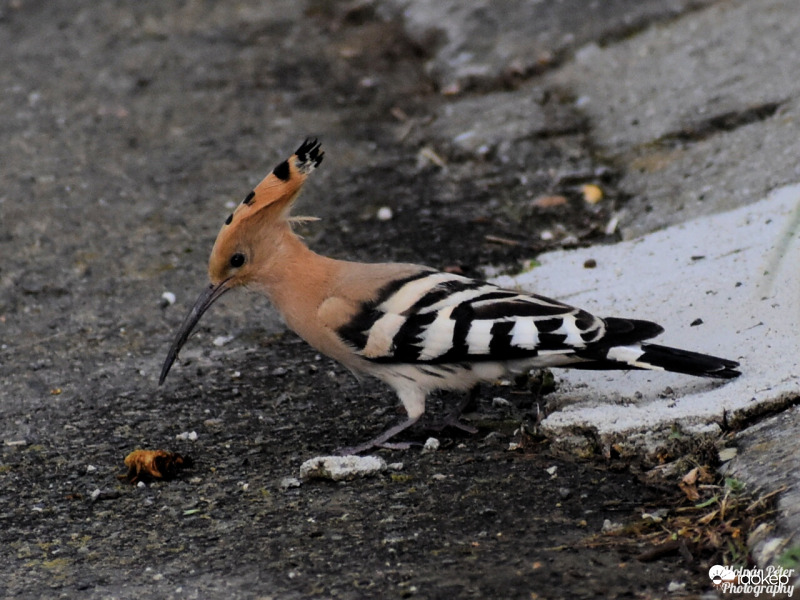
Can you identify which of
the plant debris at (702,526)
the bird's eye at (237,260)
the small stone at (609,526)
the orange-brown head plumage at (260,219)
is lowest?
the small stone at (609,526)

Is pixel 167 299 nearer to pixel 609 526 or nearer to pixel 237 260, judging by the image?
pixel 237 260

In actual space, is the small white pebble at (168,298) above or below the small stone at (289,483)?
above

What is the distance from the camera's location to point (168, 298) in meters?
4.76

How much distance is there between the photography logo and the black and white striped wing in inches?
38.4

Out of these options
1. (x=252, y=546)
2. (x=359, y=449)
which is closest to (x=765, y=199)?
(x=359, y=449)

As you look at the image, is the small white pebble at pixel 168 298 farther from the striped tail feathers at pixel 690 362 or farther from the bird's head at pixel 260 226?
the striped tail feathers at pixel 690 362

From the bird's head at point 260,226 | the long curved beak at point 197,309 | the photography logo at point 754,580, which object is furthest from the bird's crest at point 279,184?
the photography logo at point 754,580

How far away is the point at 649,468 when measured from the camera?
10.3ft

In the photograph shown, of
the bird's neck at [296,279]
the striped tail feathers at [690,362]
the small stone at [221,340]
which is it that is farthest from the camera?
the small stone at [221,340]

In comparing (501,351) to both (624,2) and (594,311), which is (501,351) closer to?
(594,311)

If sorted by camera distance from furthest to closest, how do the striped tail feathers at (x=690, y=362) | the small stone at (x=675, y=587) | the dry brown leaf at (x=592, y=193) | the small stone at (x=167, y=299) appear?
the dry brown leaf at (x=592, y=193) → the small stone at (x=167, y=299) → the striped tail feathers at (x=690, y=362) → the small stone at (x=675, y=587)

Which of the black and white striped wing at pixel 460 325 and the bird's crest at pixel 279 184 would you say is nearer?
the black and white striped wing at pixel 460 325

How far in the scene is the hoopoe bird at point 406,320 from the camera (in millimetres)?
3383

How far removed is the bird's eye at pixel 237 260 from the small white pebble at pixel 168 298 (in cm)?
95
